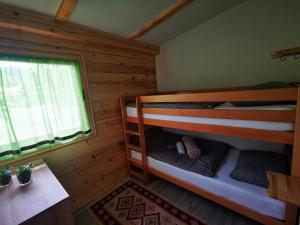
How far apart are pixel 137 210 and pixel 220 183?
3.42 feet

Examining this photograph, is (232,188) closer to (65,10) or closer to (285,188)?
(285,188)

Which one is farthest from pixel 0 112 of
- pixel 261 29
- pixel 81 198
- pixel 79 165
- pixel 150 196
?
pixel 261 29

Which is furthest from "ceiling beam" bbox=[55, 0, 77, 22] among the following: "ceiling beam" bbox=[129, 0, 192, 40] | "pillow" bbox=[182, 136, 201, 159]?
"pillow" bbox=[182, 136, 201, 159]

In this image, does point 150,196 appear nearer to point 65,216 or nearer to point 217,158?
point 217,158

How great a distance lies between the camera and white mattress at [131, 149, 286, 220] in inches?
45.4

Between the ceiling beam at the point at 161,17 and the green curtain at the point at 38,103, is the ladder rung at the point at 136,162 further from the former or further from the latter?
the ceiling beam at the point at 161,17

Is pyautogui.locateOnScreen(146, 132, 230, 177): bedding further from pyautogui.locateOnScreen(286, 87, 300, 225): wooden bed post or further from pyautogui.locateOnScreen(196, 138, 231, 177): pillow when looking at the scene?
pyautogui.locateOnScreen(286, 87, 300, 225): wooden bed post

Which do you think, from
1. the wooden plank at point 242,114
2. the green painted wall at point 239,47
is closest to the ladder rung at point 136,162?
the wooden plank at point 242,114

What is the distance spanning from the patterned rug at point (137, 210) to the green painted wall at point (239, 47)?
1833mm

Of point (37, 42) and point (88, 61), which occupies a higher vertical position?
point (37, 42)

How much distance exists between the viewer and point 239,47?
1.96 meters

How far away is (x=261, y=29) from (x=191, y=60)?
962mm

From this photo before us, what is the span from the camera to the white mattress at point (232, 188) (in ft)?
3.79

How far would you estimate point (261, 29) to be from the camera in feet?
5.82
